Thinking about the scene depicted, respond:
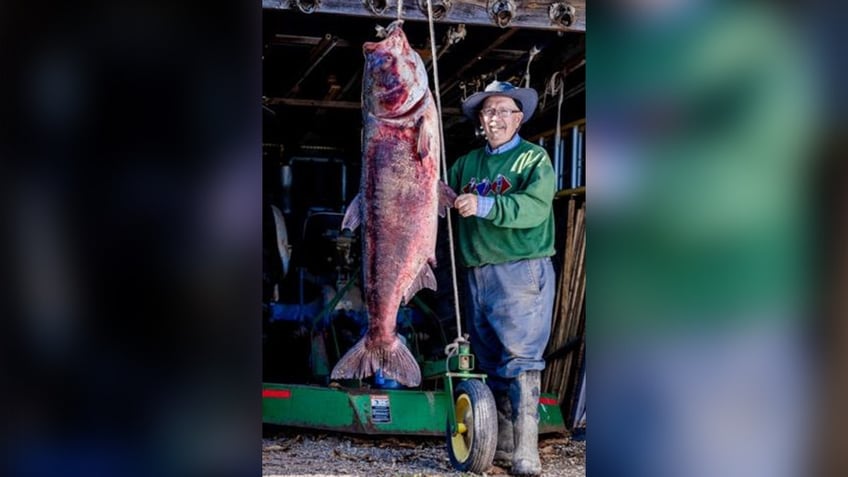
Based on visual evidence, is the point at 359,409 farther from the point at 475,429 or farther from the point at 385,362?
the point at 475,429

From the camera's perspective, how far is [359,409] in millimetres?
5480

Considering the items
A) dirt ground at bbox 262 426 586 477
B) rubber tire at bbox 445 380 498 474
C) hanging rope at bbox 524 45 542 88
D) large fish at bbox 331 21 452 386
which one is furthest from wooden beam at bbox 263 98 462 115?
dirt ground at bbox 262 426 586 477

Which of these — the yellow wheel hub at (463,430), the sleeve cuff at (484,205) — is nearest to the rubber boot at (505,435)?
the yellow wheel hub at (463,430)

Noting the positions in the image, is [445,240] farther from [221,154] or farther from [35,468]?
[35,468]

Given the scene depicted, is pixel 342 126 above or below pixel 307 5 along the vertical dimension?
below

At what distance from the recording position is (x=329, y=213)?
566cm

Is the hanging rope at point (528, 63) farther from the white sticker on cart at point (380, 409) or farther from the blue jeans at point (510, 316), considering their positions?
the white sticker on cart at point (380, 409)

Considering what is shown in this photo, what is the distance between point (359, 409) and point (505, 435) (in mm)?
818

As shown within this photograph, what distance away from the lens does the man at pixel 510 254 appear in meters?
5.38

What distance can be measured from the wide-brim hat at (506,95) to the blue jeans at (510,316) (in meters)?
0.83

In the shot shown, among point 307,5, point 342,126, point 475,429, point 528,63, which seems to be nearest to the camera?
point 307,5

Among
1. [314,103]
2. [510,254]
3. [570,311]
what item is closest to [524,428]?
[570,311]

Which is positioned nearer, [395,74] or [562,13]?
[395,74]

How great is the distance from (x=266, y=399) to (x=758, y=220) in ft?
→ 9.47
